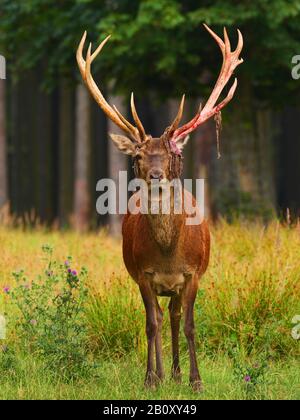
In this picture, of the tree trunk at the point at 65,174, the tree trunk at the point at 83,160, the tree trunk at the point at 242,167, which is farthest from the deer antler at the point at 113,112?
the tree trunk at the point at 65,174

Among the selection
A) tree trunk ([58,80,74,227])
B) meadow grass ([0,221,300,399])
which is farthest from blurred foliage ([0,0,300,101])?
tree trunk ([58,80,74,227])

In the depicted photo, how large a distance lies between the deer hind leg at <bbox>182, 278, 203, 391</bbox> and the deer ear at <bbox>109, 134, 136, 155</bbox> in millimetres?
1074

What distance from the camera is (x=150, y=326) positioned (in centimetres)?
746

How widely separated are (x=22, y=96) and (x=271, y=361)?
17229 millimetres

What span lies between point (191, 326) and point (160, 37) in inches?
301

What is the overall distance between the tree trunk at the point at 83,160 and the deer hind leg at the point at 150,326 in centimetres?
1355

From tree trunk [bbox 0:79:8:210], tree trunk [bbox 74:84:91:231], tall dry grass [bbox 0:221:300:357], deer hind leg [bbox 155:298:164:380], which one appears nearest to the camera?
deer hind leg [bbox 155:298:164:380]

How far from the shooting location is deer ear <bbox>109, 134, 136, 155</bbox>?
23.4ft

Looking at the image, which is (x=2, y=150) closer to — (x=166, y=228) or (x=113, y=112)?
(x=113, y=112)

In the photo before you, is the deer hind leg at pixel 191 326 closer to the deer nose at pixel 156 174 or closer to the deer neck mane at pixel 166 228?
the deer neck mane at pixel 166 228

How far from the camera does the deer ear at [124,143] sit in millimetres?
7125

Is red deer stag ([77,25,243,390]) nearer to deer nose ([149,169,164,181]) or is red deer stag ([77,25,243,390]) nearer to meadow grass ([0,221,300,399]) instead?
deer nose ([149,169,164,181])

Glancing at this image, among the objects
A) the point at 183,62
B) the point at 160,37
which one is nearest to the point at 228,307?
the point at 160,37
